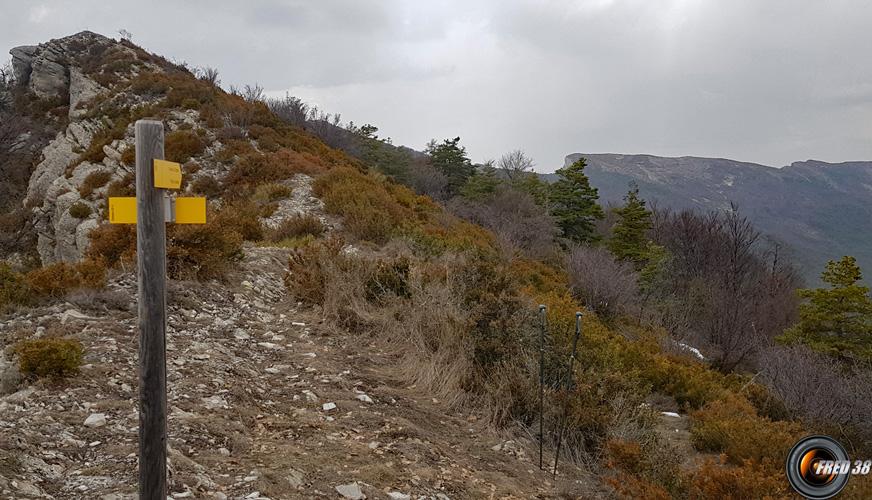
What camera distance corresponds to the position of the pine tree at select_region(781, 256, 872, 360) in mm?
13461

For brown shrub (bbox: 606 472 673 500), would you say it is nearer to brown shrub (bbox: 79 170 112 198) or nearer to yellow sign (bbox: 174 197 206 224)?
yellow sign (bbox: 174 197 206 224)

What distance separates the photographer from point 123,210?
250 centimetres

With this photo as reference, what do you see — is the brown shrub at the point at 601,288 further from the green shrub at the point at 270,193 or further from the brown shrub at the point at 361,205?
the green shrub at the point at 270,193

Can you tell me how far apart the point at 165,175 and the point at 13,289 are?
14.1 feet

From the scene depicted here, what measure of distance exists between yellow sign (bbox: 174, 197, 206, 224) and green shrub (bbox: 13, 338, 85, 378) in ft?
7.36

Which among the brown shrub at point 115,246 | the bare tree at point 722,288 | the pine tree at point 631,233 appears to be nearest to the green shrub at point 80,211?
the brown shrub at point 115,246

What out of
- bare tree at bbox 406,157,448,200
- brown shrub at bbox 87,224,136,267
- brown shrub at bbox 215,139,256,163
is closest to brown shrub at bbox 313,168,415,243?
brown shrub at bbox 215,139,256,163

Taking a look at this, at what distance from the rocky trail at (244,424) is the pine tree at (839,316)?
42.2 ft

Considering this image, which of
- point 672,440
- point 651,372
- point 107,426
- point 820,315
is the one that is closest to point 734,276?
point 820,315

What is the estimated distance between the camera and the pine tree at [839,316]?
13.5 metres

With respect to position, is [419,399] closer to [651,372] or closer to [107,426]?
[107,426]

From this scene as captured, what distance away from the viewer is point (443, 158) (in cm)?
2891

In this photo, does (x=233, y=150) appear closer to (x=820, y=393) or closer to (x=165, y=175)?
(x=165, y=175)

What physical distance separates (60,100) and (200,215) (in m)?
24.1
